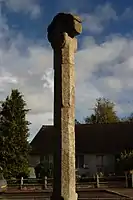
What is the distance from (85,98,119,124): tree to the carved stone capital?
6764 cm

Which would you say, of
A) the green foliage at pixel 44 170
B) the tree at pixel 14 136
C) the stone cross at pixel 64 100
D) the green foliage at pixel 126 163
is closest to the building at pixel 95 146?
the green foliage at pixel 44 170

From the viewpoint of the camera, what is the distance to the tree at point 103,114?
79050 mm

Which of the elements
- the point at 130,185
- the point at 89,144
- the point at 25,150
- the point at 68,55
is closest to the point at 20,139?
the point at 25,150


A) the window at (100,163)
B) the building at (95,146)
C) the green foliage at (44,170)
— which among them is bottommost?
the green foliage at (44,170)

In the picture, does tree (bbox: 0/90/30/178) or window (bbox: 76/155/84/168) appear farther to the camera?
window (bbox: 76/155/84/168)

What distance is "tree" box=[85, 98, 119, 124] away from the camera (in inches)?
3112

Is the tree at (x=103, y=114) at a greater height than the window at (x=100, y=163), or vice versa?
the tree at (x=103, y=114)

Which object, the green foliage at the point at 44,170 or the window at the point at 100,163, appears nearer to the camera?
the green foliage at the point at 44,170

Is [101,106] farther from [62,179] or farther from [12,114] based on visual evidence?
[62,179]

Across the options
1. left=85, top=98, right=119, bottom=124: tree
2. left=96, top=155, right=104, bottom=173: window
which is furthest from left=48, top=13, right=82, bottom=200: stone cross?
left=85, top=98, right=119, bottom=124: tree

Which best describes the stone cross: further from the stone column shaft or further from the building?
the building

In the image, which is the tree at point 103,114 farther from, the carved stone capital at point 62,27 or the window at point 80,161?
the carved stone capital at point 62,27

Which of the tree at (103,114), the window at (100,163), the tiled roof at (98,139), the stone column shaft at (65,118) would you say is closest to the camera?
the stone column shaft at (65,118)

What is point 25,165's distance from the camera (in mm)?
44188
